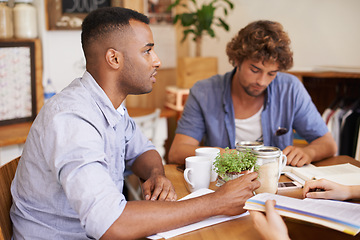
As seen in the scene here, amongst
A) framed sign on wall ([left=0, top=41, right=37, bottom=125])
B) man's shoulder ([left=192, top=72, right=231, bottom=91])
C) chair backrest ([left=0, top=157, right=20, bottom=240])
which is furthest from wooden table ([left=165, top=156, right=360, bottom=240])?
framed sign on wall ([left=0, top=41, right=37, bottom=125])

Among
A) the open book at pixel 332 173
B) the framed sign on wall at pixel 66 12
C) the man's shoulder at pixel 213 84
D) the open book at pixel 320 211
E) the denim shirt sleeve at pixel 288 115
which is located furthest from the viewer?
the framed sign on wall at pixel 66 12

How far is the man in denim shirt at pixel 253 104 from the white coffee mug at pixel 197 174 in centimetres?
54

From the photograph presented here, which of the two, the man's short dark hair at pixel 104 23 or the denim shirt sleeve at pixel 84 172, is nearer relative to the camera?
the denim shirt sleeve at pixel 84 172

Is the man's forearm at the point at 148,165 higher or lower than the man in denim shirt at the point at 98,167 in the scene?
lower

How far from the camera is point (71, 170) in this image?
3.14 feet

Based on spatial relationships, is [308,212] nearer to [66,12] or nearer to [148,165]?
[148,165]

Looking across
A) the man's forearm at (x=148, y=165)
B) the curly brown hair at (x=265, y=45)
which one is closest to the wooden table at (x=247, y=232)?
the man's forearm at (x=148, y=165)

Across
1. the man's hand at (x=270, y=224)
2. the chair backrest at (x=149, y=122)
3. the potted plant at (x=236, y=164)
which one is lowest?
the chair backrest at (x=149, y=122)

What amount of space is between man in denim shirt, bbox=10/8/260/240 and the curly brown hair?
2.26 feet

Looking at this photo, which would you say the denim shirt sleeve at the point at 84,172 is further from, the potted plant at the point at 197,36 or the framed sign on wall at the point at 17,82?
the potted plant at the point at 197,36

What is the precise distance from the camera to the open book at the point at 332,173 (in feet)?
4.42

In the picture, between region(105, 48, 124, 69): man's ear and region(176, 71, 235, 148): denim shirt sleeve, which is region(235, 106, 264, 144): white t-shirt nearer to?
region(176, 71, 235, 148): denim shirt sleeve

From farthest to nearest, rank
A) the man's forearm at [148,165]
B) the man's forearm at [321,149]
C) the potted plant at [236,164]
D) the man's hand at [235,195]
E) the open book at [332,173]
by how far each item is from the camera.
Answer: the man's forearm at [321,149]
the man's forearm at [148,165]
the open book at [332,173]
the potted plant at [236,164]
the man's hand at [235,195]

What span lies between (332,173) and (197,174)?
1.80ft
